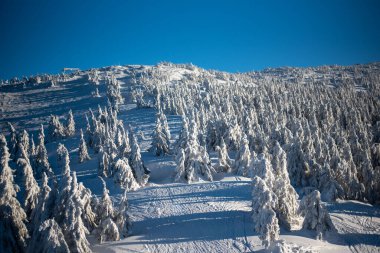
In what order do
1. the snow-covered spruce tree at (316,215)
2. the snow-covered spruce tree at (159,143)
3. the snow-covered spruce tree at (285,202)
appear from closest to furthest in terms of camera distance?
the snow-covered spruce tree at (316,215)
the snow-covered spruce tree at (285,202)
the snow-covered spruce tree at (159,143)

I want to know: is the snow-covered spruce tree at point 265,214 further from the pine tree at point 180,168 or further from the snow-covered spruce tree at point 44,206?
the snow-covered spruce tree at point 44,206

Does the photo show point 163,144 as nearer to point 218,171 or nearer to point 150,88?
point 218,171

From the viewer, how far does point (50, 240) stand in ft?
57.7

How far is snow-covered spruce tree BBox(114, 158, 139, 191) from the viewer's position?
1515 inches

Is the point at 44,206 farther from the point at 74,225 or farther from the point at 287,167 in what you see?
the point at 287,167

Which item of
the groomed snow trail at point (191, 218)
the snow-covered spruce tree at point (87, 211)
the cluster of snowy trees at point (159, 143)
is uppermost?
the cluster of snowy trees at point (159, 143)

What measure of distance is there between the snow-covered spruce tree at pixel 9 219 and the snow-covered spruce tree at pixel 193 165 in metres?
24.0

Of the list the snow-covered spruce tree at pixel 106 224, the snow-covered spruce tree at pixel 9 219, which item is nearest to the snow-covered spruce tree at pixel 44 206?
the snow-covered spruce tree at pixel 9 219

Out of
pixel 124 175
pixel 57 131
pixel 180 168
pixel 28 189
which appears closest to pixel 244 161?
pixel 180 168

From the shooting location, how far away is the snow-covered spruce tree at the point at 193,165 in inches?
1631

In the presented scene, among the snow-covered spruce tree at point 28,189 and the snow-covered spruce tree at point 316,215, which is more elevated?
the snow-covered spruce tree at point 28,189

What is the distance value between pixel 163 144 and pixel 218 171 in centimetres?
1469

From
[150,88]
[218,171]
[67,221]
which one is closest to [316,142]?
[218,171]

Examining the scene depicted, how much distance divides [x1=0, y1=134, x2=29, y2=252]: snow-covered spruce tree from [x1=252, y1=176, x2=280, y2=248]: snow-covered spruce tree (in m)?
20.7
